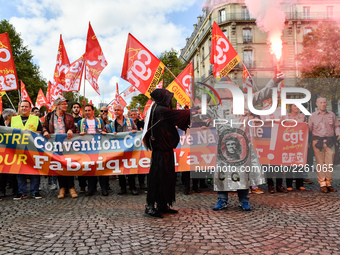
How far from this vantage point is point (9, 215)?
4773mm

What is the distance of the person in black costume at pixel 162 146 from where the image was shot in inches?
176

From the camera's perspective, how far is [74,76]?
10.5 meters

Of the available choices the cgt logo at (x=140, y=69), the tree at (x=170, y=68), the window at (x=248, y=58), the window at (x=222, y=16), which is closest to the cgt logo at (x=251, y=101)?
the cgt logo at (x=140, y=69)

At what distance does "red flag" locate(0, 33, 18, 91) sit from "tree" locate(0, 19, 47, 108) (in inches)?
977

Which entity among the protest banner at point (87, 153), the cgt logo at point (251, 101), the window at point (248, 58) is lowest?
the protest banner at point (87, 153)

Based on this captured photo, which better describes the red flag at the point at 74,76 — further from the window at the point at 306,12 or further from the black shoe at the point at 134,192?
the window at the point at 306,12

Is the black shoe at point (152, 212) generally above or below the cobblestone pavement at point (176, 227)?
above

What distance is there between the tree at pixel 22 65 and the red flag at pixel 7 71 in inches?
977

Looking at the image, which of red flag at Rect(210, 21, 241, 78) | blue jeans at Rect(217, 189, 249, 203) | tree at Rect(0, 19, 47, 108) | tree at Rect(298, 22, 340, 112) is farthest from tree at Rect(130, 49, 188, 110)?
blue jeans at Rect(217, 189, 249, 203)

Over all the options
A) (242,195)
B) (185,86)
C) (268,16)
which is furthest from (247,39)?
(242,195)

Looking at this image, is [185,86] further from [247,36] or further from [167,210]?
[247,36]

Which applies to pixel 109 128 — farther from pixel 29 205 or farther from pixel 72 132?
pixel 29 205

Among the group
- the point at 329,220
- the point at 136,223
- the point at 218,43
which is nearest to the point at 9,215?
the point at 136,223

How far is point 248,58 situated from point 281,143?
34.4 meters
